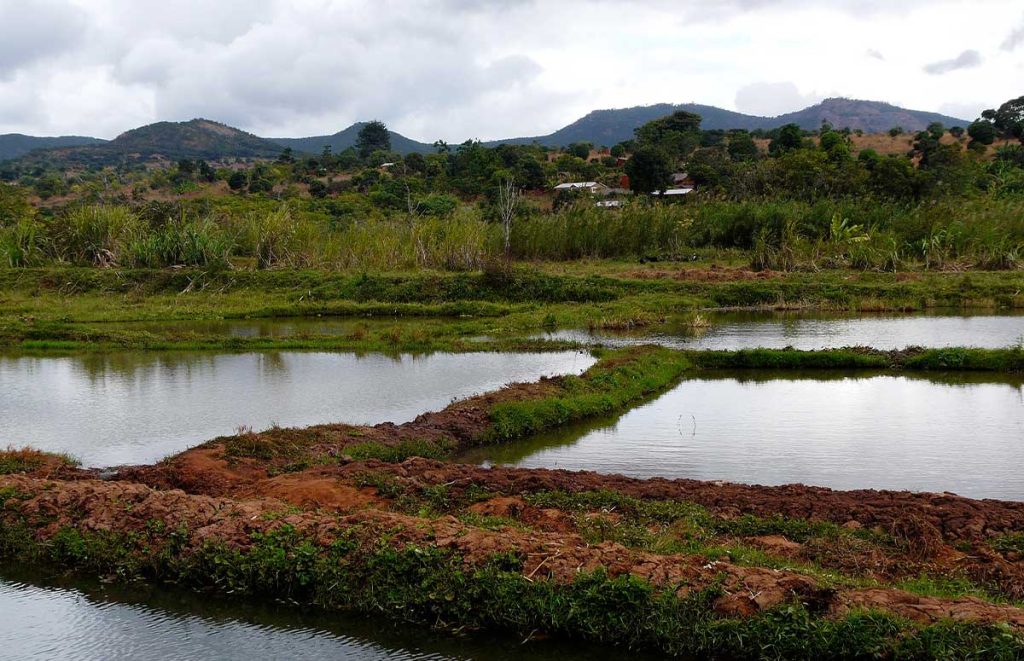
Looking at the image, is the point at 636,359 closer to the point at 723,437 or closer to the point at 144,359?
the point at 723,437

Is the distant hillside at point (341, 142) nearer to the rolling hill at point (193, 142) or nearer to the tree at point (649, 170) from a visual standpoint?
the rolling hill at point (193, 142)

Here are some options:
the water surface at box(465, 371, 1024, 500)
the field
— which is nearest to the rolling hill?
the field

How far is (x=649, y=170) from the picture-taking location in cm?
4722

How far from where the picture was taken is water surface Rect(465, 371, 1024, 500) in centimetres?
908

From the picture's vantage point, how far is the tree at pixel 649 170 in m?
47.0

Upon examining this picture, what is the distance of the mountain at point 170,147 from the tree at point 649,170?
260 ft

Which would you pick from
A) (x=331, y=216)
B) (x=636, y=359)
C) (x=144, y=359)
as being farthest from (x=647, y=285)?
(x=331, y=216)

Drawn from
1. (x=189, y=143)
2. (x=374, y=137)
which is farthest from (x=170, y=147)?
(x=374, y=137)

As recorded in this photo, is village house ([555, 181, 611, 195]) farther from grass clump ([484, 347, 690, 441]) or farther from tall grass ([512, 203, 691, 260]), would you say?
grass clump ([484, 347, 690, 441])

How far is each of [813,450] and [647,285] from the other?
14737 mm

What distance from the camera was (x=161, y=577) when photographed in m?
7.14

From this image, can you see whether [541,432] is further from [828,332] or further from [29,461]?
[828,332]

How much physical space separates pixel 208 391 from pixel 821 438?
9554 mm

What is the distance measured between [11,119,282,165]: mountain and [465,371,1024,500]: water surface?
107 m
